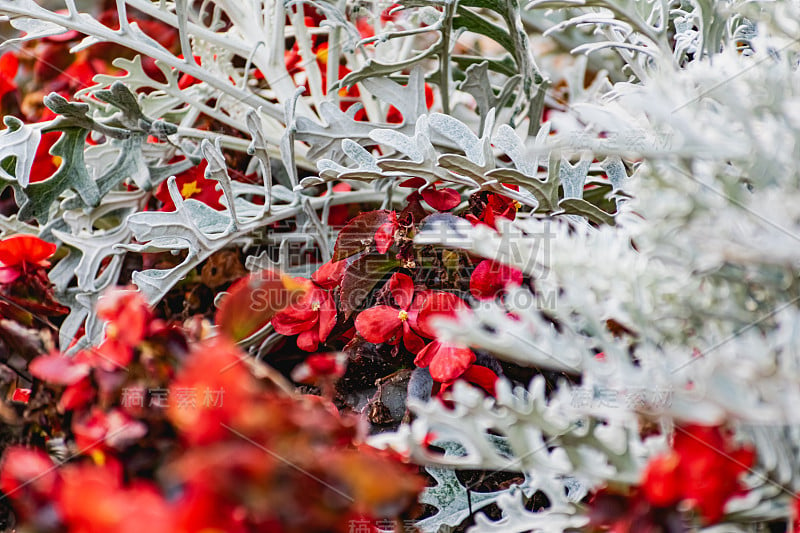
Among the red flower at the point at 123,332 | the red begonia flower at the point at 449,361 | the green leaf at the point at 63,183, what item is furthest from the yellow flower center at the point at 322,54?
the red flower at the point at 123,332

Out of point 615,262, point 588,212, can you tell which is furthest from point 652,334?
point 588,212

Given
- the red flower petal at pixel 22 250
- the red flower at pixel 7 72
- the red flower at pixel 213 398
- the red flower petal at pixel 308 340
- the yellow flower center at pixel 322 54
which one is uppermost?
the red flower at pixel 213 398

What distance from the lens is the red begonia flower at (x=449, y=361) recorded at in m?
0.57

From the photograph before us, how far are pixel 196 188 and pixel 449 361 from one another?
1.64 ft

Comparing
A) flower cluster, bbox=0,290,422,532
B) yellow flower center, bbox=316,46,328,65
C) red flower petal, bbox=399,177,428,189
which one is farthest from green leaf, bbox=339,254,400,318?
yellow flower center, bbox=316,46,328,65

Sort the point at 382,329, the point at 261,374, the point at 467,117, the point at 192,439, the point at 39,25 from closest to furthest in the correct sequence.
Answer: the point at 192,439, the point at 261,374, the point at 382,329, the point at 39,25, the point at 467,117

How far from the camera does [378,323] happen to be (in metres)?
0.62

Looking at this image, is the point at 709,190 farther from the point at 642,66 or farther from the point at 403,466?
the point at 642,66

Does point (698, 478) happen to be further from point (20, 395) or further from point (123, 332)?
point (20, 395)

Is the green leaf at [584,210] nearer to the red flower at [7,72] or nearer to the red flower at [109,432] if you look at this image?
the red flower at [109,432]

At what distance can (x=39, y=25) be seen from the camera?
31.2 inches

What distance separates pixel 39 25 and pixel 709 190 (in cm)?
74

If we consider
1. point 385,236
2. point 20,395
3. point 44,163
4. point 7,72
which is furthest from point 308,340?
point 7,72

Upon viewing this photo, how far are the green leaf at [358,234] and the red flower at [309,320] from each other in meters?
0.05
